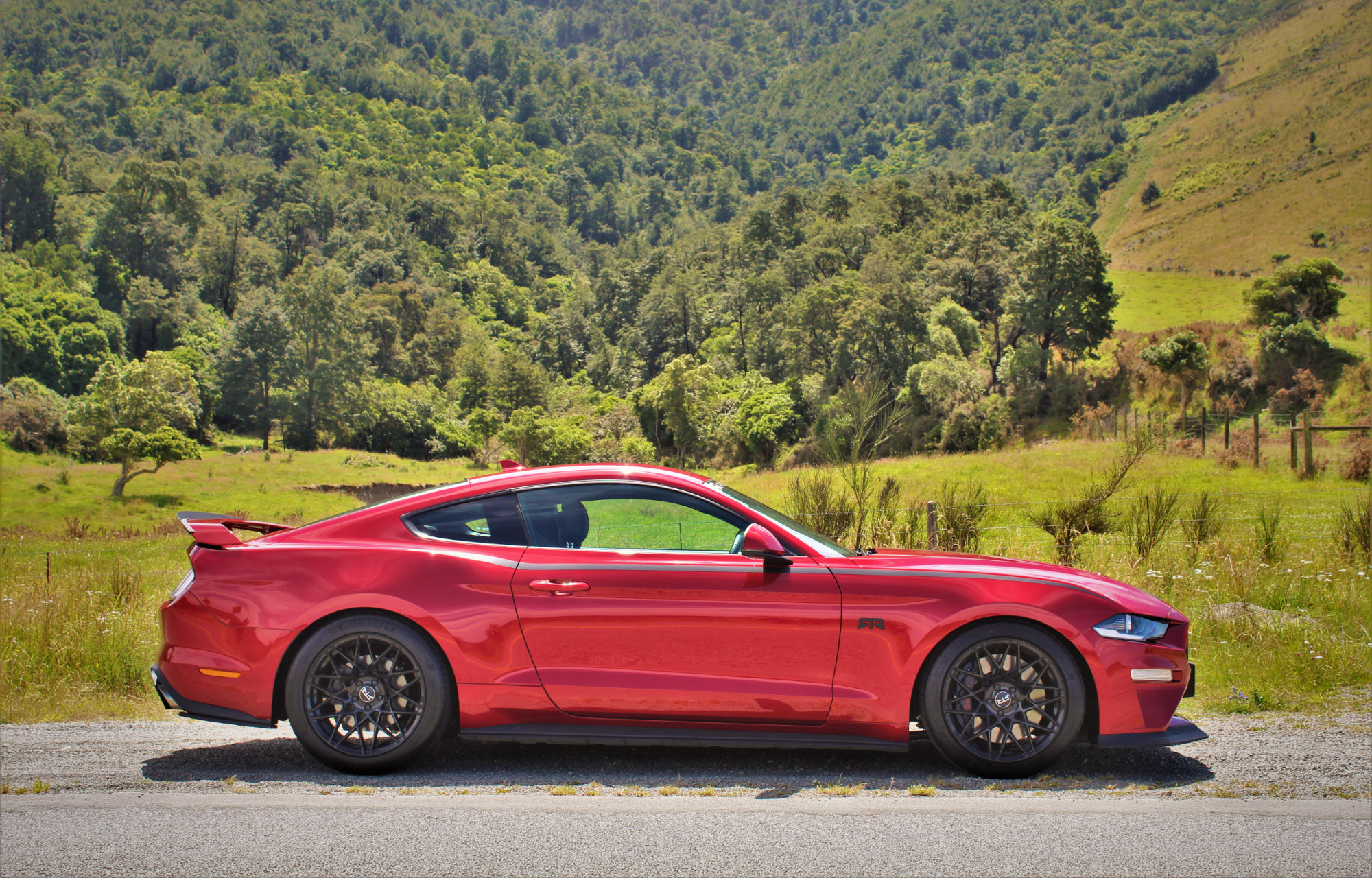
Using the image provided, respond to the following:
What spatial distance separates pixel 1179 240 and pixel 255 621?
108281mm

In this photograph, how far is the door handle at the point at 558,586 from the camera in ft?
14.1

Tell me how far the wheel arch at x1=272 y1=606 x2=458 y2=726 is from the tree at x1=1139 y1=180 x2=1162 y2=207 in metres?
131

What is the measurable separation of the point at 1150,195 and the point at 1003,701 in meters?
133

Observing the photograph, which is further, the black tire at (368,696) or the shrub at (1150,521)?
the shrub at (1150,521)

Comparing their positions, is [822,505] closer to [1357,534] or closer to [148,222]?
[1357,534]

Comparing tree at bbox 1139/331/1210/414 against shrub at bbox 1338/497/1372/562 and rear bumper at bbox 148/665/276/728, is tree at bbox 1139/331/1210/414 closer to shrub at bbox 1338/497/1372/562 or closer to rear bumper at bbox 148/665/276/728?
shrub at bbox 1338/497/1372/562

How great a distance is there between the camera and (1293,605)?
26.8ft

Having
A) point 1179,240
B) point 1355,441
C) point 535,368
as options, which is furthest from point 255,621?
point 1179,240

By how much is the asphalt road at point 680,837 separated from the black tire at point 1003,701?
1.16ft

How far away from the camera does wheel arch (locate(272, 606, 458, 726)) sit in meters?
4.37

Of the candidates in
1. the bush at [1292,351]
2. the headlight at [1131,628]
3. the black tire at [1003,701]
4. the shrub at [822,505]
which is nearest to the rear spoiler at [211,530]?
the black tire at [1003,701]

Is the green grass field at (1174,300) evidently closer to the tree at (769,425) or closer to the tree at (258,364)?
the tree at (769,425)

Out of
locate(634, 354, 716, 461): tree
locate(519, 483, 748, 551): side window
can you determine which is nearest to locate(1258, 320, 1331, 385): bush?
locate(634, 354, 716, 461): tree

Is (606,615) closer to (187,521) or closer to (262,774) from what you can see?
(262,774)
